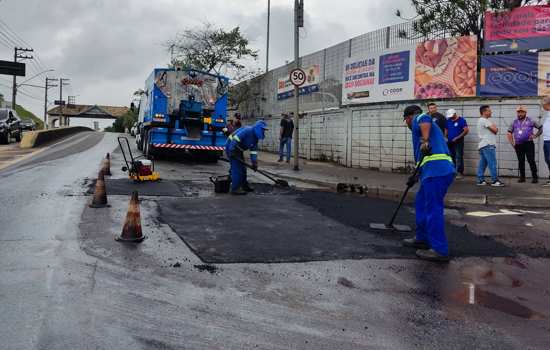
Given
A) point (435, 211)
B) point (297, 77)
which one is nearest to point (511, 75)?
point (297, 77)

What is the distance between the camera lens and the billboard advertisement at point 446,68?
1257 cm

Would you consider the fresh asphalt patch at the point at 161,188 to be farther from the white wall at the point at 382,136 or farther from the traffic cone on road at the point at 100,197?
the white wall at the point at 382,136

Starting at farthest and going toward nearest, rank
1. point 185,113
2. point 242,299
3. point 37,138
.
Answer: point 37,138 < point 185,113 < point 242,299

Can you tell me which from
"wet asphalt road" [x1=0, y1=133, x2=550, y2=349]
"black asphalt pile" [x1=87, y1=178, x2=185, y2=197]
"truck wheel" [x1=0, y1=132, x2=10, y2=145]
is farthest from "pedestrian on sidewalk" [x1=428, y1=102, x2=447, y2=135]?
"truck wheel" [x1=0, y1=132, x2=10, y2=145]

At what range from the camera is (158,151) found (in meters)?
16.8

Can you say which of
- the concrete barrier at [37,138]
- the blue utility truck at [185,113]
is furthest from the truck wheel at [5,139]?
the blue utility truck at [185,113]

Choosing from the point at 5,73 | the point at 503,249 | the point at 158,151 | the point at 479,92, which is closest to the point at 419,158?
the point at 503,249

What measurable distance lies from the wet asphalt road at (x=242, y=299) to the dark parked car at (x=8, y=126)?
2019 cm

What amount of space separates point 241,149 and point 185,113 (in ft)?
23.9

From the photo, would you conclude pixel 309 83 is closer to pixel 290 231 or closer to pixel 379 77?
pixel 379 77

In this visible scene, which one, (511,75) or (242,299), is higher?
(511,75)

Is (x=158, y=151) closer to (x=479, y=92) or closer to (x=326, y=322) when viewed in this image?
(x=479, y=92)

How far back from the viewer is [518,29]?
12.0 m

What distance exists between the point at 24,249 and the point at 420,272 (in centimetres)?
389
